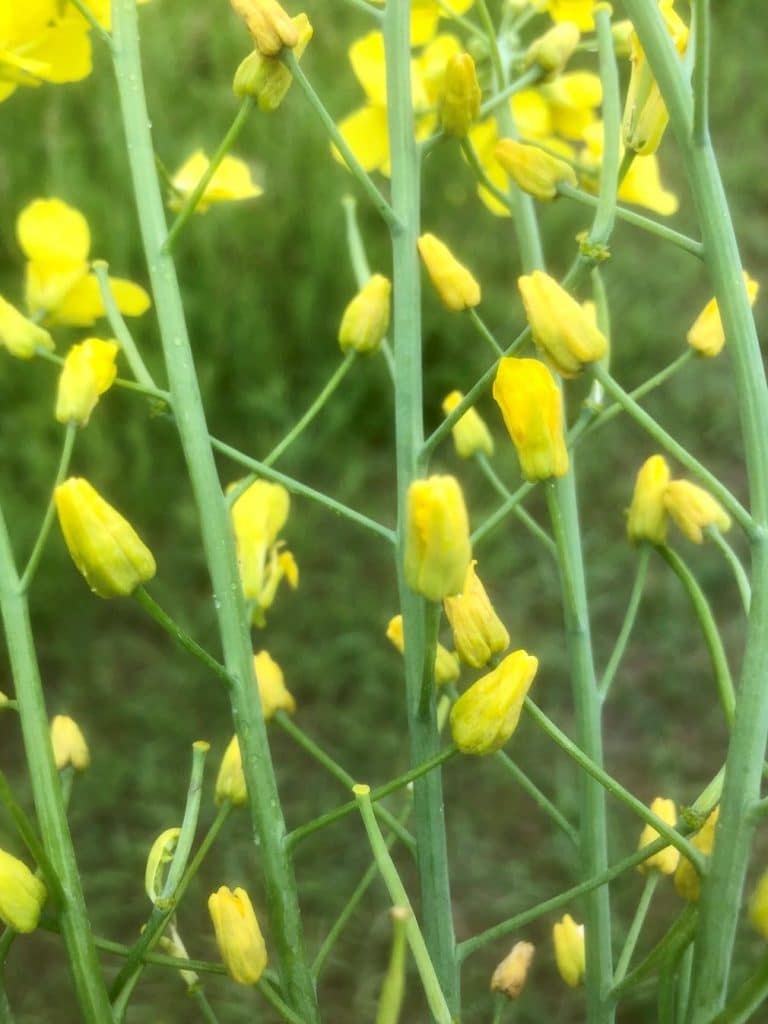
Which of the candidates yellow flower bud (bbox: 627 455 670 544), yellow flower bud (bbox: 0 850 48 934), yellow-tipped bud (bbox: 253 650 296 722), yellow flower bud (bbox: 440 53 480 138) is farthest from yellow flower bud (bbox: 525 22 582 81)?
yellow flower bud (bbox: 0 850 48 934)

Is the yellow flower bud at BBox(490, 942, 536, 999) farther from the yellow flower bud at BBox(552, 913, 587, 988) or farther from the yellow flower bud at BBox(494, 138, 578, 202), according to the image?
the yellow flower bud at BBox(494, 138, 578, 202)

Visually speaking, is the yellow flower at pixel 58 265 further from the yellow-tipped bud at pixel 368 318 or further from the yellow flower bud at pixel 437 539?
the yellow flower bud at pixel 437 539

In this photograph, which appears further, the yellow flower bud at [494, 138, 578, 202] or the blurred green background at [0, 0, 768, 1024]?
the blurred green background at [0, 0, 768, 1024]

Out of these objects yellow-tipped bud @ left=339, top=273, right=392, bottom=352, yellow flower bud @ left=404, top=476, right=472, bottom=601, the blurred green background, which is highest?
yellow-tipped bud @ left=339, top=273, right=392, bottom=352

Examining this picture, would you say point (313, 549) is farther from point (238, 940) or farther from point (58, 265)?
point (238, 940)

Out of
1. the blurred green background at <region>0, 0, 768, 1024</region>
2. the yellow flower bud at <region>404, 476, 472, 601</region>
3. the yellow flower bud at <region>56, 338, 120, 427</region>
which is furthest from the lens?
the blurred green background at <region>0, 0, 768, 1024</region>

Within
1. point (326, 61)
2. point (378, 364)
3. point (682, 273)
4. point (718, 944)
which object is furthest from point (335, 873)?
point (326, 61)

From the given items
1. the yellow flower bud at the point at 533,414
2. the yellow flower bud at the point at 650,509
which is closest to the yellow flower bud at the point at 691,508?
the yellow flower bud at the point at 650,509
